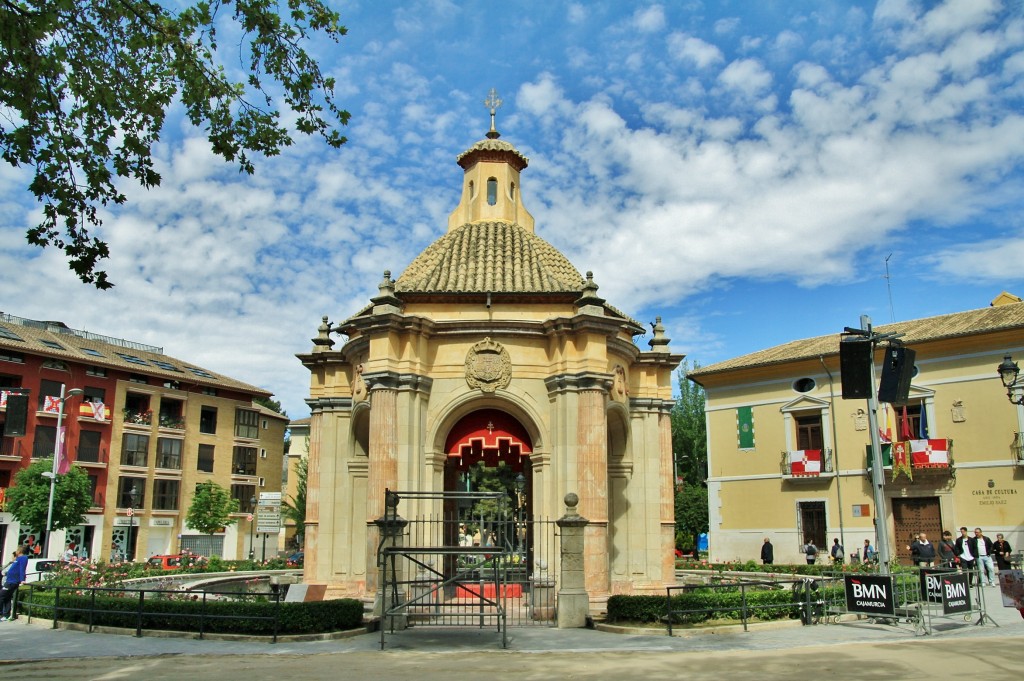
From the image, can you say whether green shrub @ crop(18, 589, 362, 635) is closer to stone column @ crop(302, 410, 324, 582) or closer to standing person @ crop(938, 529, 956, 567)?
stone column @ crop(302, 410, 324, 582)

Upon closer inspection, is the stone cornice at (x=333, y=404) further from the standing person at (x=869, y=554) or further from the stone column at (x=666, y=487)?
the standing person at (x=869, y=554)

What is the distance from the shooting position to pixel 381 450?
1891 centimetres

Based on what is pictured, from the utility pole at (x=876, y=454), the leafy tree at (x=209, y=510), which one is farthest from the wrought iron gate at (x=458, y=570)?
the leafy tree at (x=209, y=510)

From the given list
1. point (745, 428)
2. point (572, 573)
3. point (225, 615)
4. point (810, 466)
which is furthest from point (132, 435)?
point (572, 573)

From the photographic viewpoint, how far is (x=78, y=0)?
10273 millimetres

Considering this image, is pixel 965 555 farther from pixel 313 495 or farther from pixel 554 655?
→ pixel 313 495

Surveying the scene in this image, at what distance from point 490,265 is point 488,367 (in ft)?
12.1

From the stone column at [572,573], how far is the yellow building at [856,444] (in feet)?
72.3

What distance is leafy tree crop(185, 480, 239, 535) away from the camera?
168 ft

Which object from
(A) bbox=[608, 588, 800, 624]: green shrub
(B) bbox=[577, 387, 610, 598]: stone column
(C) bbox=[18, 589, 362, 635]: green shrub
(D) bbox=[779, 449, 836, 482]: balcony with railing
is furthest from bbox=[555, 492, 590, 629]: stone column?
(D) bbox=[779, 449, 836, 482]: balcony with railing

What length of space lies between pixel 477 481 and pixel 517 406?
27.8 m

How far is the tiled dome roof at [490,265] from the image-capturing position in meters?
21.5

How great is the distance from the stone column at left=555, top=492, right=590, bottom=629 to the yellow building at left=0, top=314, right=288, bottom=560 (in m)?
35.6

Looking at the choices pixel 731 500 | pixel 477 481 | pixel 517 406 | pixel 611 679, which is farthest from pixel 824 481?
pixel 611 679
